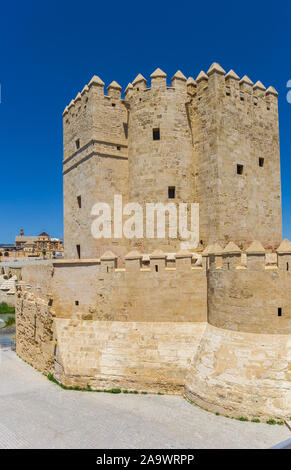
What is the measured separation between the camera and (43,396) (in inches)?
472

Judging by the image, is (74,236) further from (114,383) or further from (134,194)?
(114,383)

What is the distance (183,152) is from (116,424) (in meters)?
11.7

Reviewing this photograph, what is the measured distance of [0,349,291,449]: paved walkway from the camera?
8.72 metres

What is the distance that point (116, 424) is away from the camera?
380 inches

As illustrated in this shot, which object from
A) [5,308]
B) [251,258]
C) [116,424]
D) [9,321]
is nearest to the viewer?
[116,424]

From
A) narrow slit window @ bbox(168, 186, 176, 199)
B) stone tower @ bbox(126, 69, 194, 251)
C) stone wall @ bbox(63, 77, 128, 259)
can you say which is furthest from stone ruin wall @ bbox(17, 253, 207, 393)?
narrow slit window @ bbox(168, 186, 176, 199)

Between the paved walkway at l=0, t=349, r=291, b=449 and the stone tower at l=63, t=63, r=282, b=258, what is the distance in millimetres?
6635

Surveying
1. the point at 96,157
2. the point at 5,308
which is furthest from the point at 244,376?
the point at 5,308

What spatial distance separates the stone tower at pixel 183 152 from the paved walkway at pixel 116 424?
6.64 m

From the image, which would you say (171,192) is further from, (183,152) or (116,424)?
(116,424)

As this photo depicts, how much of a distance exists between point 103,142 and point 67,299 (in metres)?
7.67

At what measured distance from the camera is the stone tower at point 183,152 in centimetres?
1504

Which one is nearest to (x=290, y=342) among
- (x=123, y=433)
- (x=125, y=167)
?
(x=123, y=433)

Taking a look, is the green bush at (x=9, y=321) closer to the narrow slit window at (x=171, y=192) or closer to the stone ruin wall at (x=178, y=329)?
the stone ruin wall at (x=178, y=329)
